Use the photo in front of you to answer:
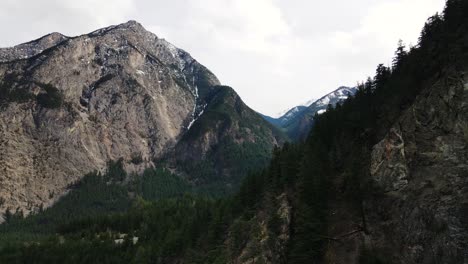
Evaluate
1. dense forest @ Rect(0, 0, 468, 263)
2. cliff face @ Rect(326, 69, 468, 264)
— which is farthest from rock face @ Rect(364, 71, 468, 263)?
dense forest @ Rect(0, 0, 468, 263)

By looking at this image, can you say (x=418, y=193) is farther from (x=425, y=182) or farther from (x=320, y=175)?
(x=320, y=175)

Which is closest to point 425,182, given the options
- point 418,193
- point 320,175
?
point 418,193

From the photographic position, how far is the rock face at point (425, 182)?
57.2 metres

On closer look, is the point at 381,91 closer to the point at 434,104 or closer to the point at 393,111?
the point at 393,111

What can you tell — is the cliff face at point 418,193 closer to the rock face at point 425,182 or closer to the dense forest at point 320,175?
the rock face at point 425,182

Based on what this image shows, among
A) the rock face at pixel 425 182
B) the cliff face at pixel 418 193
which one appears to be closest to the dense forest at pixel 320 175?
the cliff face at pixel 418 193

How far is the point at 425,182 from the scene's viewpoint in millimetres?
63875

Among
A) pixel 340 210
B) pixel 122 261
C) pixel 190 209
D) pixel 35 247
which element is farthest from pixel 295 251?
pixel 35 247

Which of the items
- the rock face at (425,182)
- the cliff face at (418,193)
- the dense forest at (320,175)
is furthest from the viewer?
the dense forest at (320,175)

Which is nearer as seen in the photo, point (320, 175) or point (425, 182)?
point (425, 182)

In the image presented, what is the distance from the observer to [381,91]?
94.3 m

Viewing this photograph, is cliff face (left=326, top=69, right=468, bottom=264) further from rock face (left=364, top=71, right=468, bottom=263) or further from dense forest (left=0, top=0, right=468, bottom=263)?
→ dense forest (left=0, top=0, right=468, bottom=263)

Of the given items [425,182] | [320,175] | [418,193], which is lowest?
[418,193]

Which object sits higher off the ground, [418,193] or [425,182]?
[425,182]
